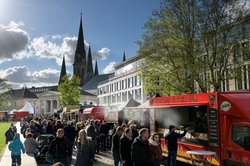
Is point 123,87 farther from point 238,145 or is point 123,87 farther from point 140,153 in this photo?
point 140,153

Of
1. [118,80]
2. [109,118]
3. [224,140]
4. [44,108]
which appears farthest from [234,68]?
[44,108]

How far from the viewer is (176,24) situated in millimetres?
31781

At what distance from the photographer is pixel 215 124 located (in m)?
12.3

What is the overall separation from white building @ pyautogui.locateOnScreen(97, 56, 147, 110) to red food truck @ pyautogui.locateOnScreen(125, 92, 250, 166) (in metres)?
55.9

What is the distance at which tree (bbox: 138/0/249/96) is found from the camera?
3092 cm

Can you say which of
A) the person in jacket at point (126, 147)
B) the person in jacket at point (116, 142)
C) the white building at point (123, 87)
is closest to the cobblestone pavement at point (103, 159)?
the person in jacket at point (116, 142)

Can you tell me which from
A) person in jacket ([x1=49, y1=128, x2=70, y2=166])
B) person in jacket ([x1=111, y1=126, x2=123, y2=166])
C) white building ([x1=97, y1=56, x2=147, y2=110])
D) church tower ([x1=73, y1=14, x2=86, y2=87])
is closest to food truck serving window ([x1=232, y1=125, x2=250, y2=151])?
person in jacket ([x1=111, y1=126, x2=123, y2=166])

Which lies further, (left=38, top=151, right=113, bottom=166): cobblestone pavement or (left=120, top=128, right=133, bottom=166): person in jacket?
(left=38, top=151, right=113, bottom=166): cobblestone pavement

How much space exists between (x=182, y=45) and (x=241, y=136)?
2042 centimetres

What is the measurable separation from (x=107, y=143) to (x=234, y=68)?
13249 mm

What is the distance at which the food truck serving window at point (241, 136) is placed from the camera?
35.6 feet

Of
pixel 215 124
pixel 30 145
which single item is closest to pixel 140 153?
pixel 215 124

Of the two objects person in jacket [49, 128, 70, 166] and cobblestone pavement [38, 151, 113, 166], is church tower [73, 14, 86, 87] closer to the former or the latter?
cobblestone pavement [38, 151, 113, 166]

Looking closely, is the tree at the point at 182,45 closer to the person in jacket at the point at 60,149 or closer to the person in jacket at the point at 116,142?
the person in jacket at the point at 116,142
